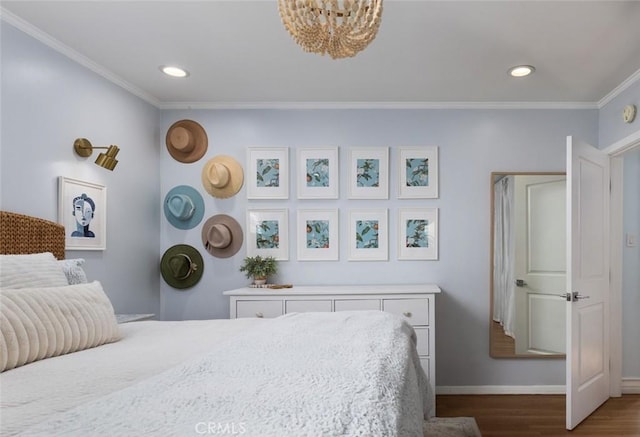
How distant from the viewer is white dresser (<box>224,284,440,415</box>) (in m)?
3.13

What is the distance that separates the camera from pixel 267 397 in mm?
825

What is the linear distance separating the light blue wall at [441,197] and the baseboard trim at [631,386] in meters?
0.51

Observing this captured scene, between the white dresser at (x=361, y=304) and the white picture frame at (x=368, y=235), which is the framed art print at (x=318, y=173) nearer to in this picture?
the white picture frame at (x=368, y=235)

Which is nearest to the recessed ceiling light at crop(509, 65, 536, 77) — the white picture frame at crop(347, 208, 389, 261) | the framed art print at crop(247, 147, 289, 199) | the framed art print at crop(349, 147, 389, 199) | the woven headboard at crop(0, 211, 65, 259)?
the framed art print at crop(349, 147, 389, 199)

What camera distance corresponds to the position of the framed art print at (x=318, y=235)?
3629 mm

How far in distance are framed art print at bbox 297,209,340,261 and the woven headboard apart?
5.93ft

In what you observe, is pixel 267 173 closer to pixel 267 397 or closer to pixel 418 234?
pixel 418 234

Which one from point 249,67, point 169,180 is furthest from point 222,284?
point 249,67

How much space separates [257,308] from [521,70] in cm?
251

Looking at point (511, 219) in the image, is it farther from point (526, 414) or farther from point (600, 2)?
point (600, 2)

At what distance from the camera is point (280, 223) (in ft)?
11.9

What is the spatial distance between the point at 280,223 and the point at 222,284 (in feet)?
2.40

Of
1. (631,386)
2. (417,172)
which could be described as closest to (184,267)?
(417,172)

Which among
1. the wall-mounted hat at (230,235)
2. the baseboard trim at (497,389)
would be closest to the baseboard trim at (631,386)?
the baseboard trim at (497,389)
